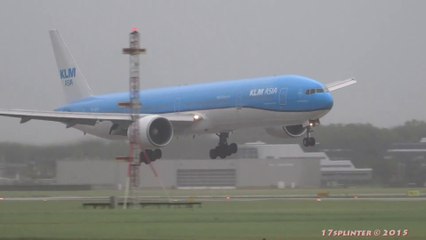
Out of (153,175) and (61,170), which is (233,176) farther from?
(61,170)

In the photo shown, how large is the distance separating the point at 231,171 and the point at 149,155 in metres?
12.6

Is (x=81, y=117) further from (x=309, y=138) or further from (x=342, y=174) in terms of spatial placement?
(x=342, y=174)

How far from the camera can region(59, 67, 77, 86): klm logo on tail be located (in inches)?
3410

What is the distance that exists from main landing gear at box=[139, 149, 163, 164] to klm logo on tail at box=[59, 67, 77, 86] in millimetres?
17197

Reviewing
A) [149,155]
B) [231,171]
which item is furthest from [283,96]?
[231,171]

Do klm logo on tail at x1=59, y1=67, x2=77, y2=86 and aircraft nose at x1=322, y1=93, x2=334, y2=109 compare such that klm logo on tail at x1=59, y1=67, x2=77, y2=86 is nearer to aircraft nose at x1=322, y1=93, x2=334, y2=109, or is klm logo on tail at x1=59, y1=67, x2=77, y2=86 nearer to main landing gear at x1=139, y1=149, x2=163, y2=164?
main landing gear at x1=139, y1=149, x2=163, y2=164

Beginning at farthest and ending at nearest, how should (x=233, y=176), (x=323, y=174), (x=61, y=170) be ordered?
1. (x=323, y=174)
2. (x=233, y=176)
3. (x=61, y=170)

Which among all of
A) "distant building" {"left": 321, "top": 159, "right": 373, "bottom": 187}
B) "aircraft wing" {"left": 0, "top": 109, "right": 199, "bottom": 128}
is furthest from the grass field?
"distant building" {"left": 321, "top": 159, "right": 373, "bottom": 187}

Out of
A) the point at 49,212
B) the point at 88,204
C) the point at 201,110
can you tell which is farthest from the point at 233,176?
the point at 49,212

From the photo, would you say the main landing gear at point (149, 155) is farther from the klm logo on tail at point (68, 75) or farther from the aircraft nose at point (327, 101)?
the klm logo on tail at point (68, 75)

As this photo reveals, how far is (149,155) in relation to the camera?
71.5 meters

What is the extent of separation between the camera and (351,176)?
8656cm

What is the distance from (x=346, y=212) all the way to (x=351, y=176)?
1535 inches

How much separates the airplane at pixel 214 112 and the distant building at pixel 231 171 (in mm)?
3220
